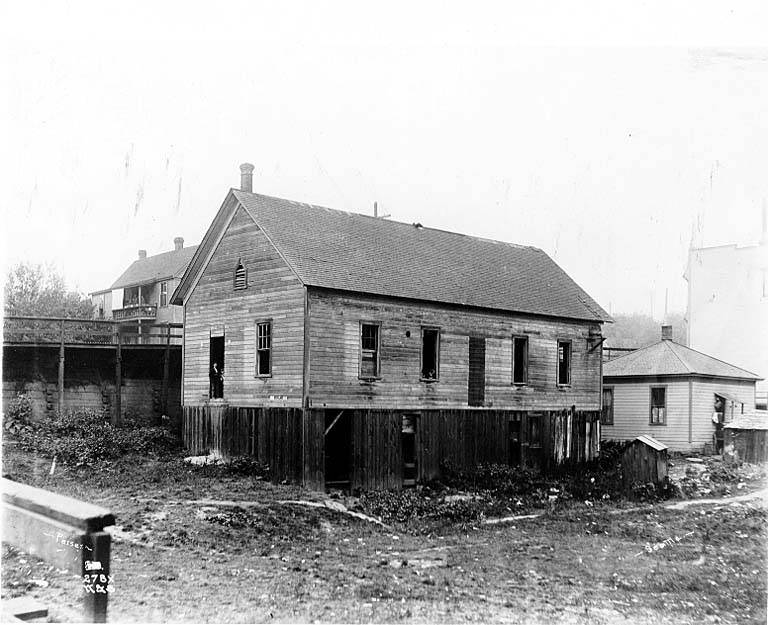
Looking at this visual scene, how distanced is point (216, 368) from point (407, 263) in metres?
6.72

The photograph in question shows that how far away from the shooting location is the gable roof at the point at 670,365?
103 feet

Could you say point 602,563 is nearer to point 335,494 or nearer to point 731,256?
point 335,494

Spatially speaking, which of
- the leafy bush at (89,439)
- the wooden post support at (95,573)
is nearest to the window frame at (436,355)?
the leafy bush at (89,439)

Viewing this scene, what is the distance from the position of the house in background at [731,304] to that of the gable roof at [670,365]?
0.59 meters

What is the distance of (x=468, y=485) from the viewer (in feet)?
78.2

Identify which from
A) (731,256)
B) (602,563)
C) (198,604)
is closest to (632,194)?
(731,256)

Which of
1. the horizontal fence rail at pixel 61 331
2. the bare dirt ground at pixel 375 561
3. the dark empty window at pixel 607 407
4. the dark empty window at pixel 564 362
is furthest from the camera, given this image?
the dark empty window at pixel 607 407

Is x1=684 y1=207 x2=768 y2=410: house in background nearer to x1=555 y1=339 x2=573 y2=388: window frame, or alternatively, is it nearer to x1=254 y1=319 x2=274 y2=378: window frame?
x1=555 y1=339 x2=573 y2=388: window frame

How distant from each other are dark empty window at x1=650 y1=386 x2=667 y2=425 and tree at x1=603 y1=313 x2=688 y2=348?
24.2 meters

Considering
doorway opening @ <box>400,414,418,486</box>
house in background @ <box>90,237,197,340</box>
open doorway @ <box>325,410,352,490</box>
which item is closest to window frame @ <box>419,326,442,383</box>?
doorway opening @ <box>400,414,418,486</box>

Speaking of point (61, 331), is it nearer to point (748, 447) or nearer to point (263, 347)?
point (263, 347)

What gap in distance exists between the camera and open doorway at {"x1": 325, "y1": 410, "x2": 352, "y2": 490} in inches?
867

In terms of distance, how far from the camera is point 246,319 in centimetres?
2322

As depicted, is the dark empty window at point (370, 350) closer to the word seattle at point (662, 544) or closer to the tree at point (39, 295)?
the tree at point (39, 295)
